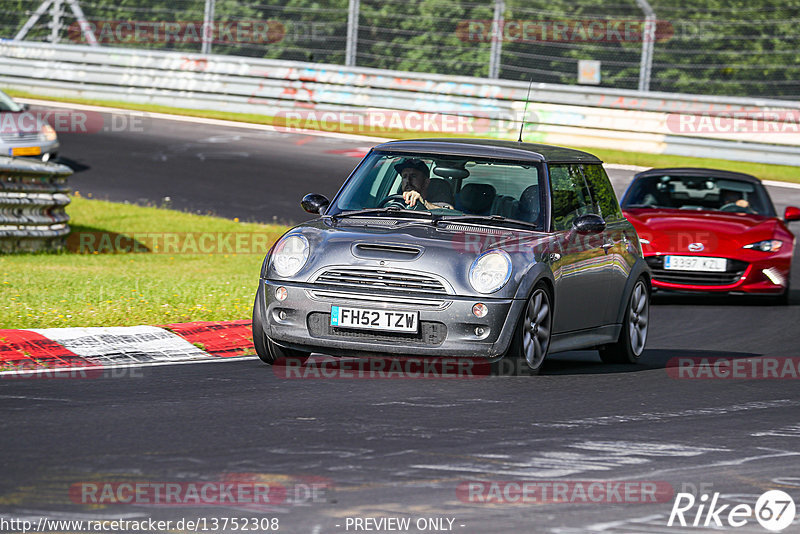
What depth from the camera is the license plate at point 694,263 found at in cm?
1382

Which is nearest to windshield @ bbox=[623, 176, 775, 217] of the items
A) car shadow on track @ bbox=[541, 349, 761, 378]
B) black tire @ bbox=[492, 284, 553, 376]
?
car shadow on track @ bbox=[541, 349, 761, 378]

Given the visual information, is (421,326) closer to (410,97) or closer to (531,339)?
(531,339)

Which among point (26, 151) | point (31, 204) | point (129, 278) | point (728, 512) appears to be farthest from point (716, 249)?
point (26, 151)

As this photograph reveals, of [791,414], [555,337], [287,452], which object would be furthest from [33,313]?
[791,414]

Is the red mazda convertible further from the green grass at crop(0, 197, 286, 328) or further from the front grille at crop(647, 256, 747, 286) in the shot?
the green grass at crop(0, 197, 286, 328)

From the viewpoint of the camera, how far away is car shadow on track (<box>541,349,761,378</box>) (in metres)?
9.36

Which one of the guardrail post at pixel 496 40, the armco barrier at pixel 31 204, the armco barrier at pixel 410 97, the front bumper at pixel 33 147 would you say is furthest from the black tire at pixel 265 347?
the armco barrier at pixel 410 97

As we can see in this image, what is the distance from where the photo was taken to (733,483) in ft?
18.8

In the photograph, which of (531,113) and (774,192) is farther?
(531,113)

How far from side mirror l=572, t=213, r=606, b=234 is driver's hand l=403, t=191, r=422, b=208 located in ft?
3.49

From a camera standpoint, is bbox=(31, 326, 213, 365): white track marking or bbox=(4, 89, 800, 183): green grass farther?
bbox=(4, 89, 800, 183): green grass

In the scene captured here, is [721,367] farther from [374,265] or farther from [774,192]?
[774,192]

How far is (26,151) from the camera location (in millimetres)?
19062

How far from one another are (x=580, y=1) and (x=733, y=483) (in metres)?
22.4
